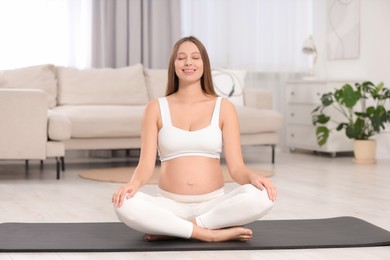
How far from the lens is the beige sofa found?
225 inches

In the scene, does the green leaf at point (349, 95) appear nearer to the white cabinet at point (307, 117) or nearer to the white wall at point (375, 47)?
the white cabinet at point (307, 117)

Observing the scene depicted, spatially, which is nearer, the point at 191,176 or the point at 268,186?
the point at 268,186

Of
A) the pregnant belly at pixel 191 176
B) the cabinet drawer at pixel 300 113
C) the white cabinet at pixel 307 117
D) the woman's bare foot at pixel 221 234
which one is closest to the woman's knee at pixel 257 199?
the woman's bare foot at pixel 221 234

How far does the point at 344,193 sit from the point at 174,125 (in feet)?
6.05

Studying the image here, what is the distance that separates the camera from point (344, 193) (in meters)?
4.55

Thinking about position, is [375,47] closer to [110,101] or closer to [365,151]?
[365,151]

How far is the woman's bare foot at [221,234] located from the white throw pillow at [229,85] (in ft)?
12.6

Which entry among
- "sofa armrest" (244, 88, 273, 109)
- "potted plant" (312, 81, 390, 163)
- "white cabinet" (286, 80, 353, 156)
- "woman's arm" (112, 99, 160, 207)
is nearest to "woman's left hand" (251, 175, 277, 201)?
"woman's arm" (112, 99, 160, 207)

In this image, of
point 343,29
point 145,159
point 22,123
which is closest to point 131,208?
point 145,159

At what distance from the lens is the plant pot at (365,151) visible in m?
6.42

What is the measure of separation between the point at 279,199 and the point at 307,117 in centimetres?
291

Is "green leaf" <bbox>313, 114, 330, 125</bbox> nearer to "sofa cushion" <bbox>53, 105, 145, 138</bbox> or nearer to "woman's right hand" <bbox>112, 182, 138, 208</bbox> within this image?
"sofa cushion" <bbox>53, 105, 145, 138</bbox>

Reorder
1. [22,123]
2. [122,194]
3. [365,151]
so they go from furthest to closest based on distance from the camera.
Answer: [365,151] → [22,123] → [122,194]

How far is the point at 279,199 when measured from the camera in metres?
4.29
